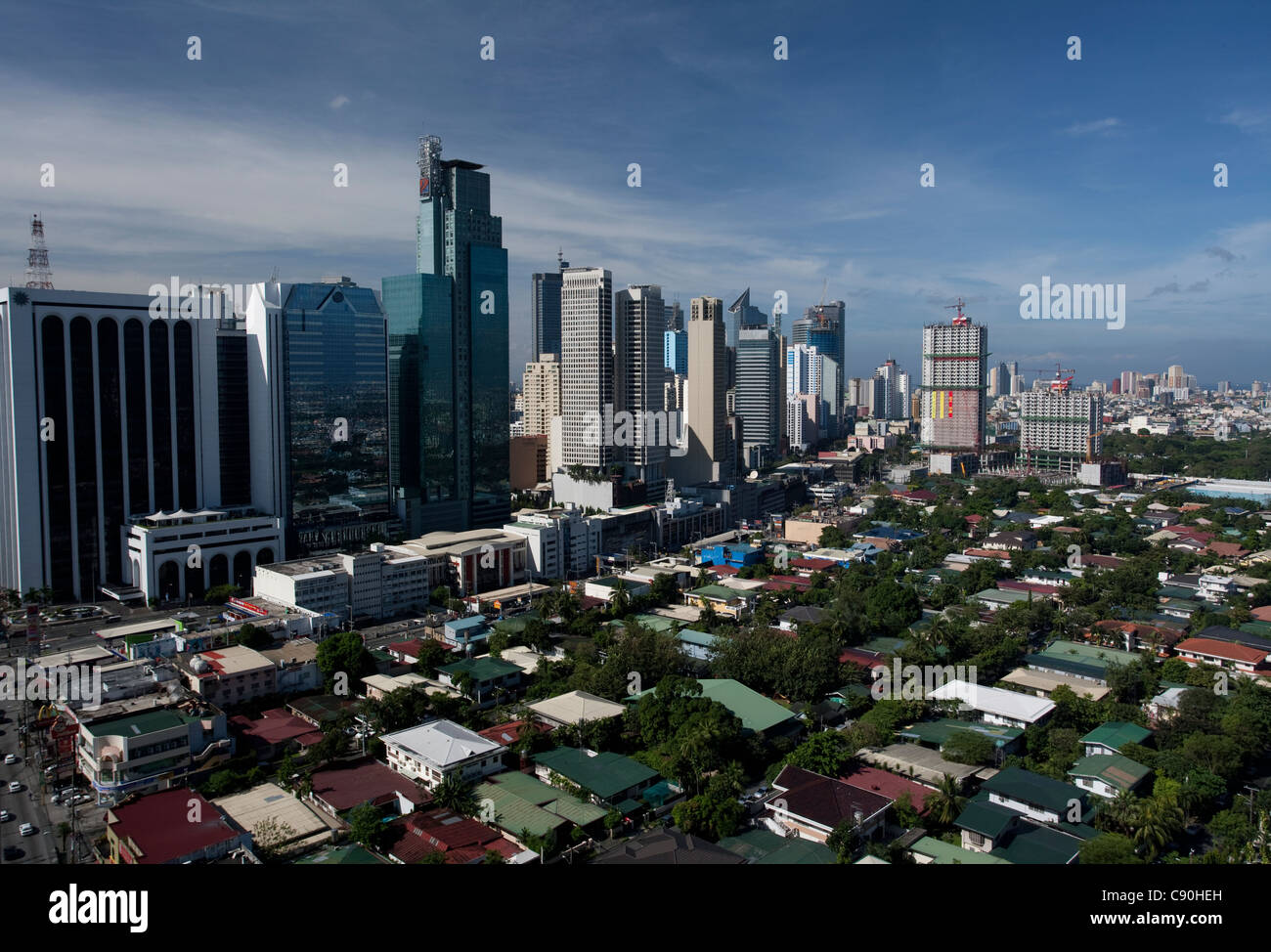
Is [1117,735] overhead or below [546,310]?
below

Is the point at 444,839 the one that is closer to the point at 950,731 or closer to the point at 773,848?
the point at 773,848

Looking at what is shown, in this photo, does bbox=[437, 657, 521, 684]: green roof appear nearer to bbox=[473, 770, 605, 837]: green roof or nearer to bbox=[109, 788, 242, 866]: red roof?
bbox=[473, 770, 605, 837]: green roof

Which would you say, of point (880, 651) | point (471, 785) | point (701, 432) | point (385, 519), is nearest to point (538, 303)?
point (701, 432)

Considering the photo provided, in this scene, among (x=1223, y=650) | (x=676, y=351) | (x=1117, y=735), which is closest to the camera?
(x=1117, y=735)

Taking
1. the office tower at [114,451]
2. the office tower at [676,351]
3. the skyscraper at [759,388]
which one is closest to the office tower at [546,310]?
the office tower at [676,351]

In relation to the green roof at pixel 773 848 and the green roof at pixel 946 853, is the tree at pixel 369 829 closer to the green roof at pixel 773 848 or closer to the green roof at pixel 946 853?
the green roof at pixel 773 848

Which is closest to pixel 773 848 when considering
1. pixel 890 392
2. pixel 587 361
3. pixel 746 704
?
pixel 746 704

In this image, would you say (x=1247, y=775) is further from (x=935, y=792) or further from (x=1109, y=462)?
(x=1109, y=462)
